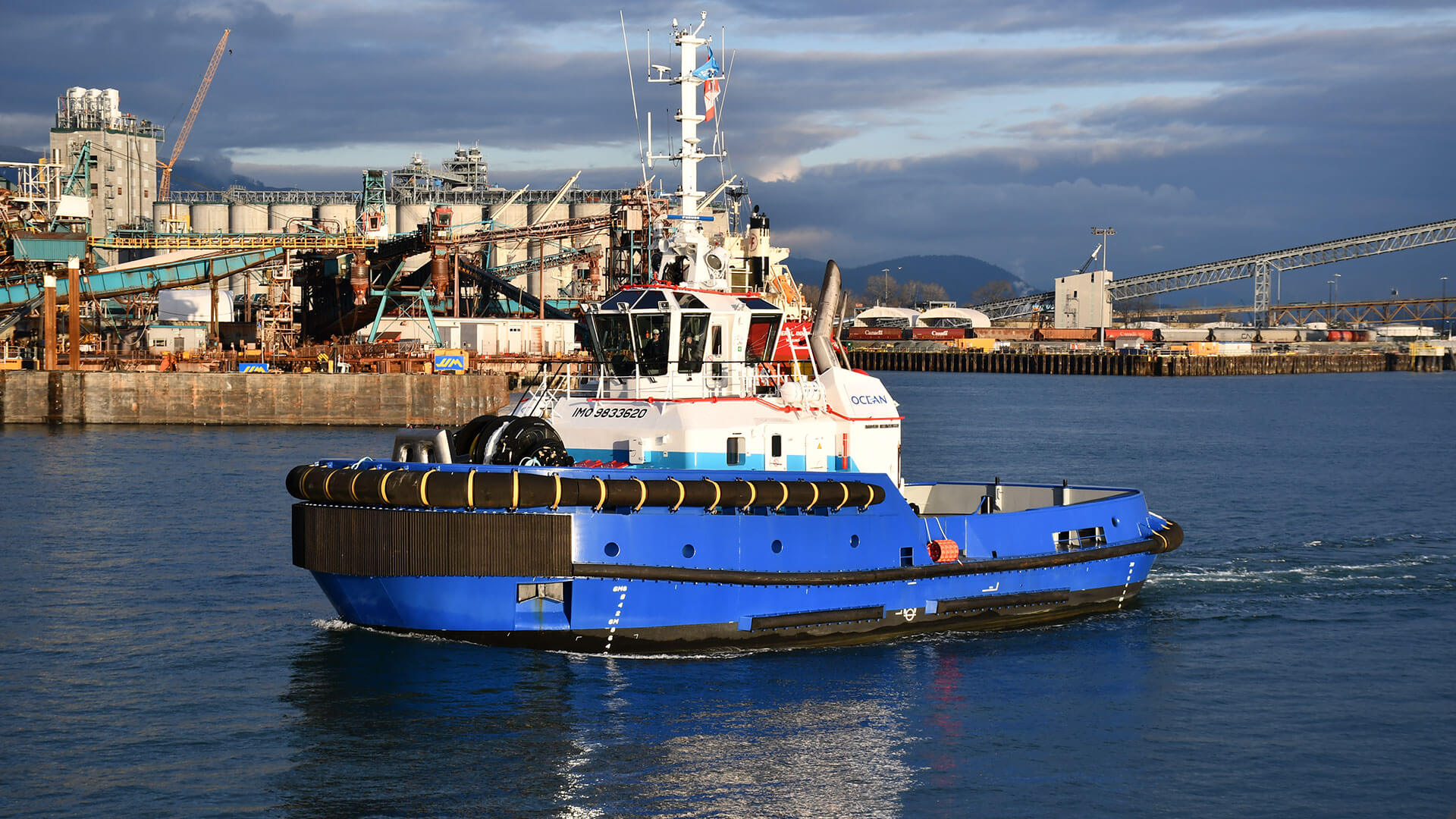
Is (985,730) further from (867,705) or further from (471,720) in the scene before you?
(471,720)

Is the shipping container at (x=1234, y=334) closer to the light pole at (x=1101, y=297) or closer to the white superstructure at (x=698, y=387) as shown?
the light pole at (x=1101, y=297)

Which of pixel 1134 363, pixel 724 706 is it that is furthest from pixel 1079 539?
pixel 1134 363

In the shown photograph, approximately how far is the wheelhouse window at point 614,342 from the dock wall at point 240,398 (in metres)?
35.3

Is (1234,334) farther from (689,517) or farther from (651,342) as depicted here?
(689,517)

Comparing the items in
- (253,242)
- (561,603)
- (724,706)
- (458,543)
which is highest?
A: (253,242)

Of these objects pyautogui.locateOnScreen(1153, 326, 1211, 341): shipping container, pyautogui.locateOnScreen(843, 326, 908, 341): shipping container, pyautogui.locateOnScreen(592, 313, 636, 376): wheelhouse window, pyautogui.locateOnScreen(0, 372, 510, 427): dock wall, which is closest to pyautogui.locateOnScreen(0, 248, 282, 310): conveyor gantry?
pyautogui.locateOnScreen(0, 372, 510, 427): dock wall

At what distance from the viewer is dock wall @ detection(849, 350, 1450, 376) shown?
4759 inches

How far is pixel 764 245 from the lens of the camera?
21969 mm

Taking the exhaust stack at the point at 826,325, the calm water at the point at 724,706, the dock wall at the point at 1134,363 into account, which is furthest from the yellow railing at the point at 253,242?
the dock wall at the point at 1134,363

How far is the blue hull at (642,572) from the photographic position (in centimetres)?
1462

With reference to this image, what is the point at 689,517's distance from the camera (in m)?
15.3

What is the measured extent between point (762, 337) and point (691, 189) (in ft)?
7.43

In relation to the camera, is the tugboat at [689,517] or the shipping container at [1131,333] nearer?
the tugboat at [689,517]

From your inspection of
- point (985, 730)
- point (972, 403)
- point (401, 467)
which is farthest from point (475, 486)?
point (972, 403)
